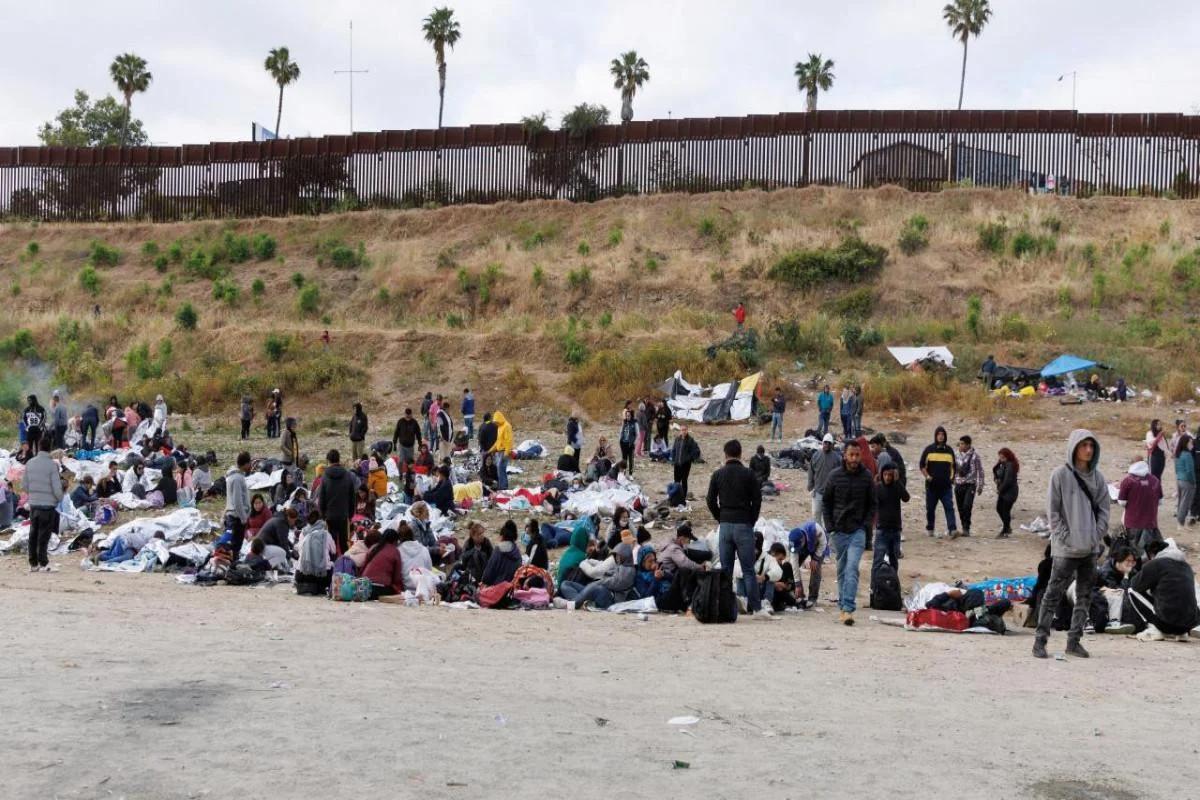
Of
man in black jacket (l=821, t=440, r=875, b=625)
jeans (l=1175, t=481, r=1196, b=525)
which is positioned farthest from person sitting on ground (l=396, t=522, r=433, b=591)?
jeans (l=1175, t=481, r=1196, b=525)

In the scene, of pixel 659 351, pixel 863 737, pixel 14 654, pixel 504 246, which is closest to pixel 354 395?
pixel 659 351

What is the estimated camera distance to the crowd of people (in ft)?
33.1

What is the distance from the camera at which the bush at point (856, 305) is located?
3803 cm

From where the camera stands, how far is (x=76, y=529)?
54.9 ft

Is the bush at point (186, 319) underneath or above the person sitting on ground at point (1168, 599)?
above

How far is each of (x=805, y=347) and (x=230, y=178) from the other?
2643 cm

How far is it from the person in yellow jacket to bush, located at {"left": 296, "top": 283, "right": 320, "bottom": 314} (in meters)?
22.0

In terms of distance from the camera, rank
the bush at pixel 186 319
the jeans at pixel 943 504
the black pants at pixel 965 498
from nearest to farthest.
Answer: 1. the jeans at pixel 943 504
2. the black pants at pixel 965 498
3. the bush at pixel 186 319

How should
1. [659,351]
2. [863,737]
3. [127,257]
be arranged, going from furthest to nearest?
[127,257] → [659,351] → [863,737]

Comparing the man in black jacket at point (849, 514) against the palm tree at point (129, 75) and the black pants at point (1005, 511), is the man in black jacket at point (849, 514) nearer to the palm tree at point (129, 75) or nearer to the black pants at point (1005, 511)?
the black pants at point (1005, 511)

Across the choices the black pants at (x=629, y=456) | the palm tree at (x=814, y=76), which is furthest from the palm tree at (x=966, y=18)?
the black pants at (x=629, y=456)

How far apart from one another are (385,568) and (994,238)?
31870mm

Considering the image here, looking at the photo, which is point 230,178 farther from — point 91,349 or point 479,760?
point 479,760

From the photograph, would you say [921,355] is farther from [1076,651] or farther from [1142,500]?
[1076,651]
